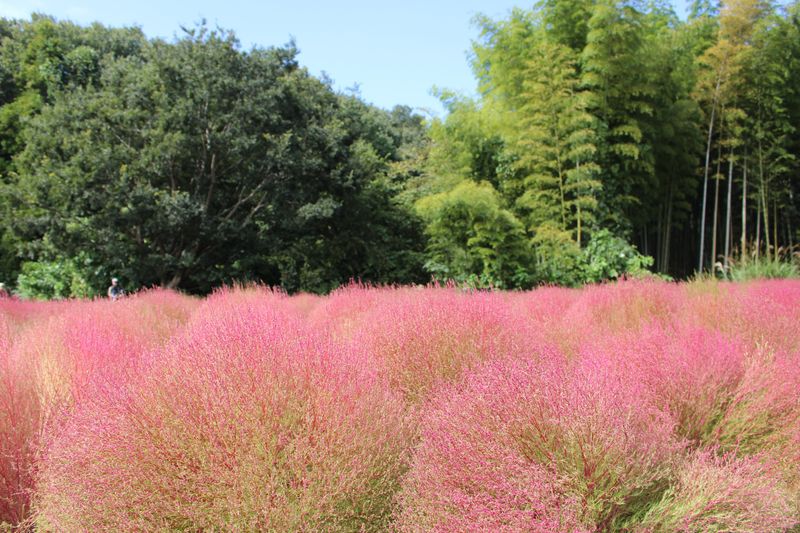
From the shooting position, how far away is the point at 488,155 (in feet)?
47.3

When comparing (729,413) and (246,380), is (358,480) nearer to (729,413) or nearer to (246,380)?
(246,380)

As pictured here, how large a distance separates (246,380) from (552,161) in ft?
38.4

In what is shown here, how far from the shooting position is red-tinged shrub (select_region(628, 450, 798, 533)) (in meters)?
1.92

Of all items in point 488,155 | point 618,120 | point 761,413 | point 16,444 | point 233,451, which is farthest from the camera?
point 488,155

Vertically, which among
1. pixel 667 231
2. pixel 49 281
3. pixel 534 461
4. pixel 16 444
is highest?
pixel 667 231

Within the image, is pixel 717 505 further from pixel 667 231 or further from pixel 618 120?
pixel 667 231

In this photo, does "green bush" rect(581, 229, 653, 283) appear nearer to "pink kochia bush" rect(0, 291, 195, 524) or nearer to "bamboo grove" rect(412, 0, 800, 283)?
"bamboo grove" rect(412, 0, 800, 283)

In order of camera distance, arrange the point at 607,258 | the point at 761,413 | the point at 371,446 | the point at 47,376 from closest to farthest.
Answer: the point at 371,446, the point at 761,413, the point at 47,376, the point at 607,258

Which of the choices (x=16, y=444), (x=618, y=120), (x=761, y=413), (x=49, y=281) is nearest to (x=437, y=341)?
(x=761, y=413)

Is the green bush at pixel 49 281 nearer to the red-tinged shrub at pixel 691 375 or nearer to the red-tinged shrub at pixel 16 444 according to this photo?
the red-tinged shrub at pixel 16 444

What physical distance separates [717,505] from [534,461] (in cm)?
67

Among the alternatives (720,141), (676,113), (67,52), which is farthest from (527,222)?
(67,52)

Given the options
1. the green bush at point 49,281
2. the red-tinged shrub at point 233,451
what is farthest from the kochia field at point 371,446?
the green bush at point 49,281

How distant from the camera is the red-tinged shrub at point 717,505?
192cm
